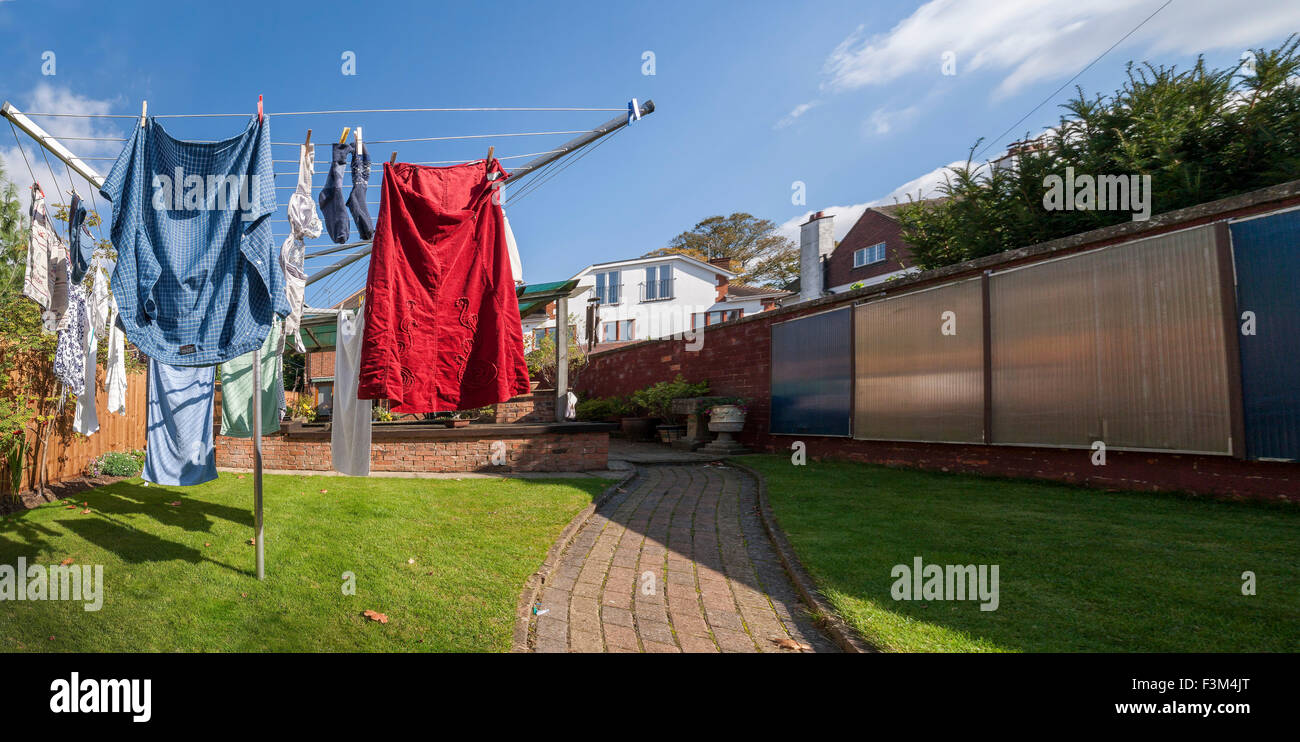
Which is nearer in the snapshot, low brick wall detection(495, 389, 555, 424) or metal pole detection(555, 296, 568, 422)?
metal pole detection(555, 296, 568, 422)

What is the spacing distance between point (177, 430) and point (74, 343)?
1527 mm

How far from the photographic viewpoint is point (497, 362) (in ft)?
13.4

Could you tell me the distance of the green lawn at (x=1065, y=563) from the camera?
2623 mm

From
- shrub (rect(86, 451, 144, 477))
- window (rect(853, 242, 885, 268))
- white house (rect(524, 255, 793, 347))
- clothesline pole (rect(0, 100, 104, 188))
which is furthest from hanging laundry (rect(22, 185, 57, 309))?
white house (rect(524, 255, 793, 347))

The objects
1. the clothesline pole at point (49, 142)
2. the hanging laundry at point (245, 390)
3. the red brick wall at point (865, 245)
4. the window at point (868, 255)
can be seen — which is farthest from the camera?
the window at point (868, 255)

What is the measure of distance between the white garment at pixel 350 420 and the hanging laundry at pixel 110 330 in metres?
3.03

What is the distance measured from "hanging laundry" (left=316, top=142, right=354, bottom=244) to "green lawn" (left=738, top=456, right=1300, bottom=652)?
477 cm

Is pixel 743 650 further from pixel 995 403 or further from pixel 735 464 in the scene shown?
pixel 735 464

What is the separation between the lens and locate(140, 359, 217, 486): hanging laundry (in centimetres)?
518

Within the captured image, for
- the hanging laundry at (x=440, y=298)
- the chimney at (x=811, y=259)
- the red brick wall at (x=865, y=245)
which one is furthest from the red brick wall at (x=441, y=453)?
the red brick wall at (x=865, y=245)

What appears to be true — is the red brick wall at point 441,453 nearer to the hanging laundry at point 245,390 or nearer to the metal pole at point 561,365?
the metal pole at point 561,365

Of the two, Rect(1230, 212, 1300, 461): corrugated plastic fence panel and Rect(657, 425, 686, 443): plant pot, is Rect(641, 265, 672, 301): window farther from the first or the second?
Rect(1230, 212, 1300, 461): corrugated plastic fence panel
